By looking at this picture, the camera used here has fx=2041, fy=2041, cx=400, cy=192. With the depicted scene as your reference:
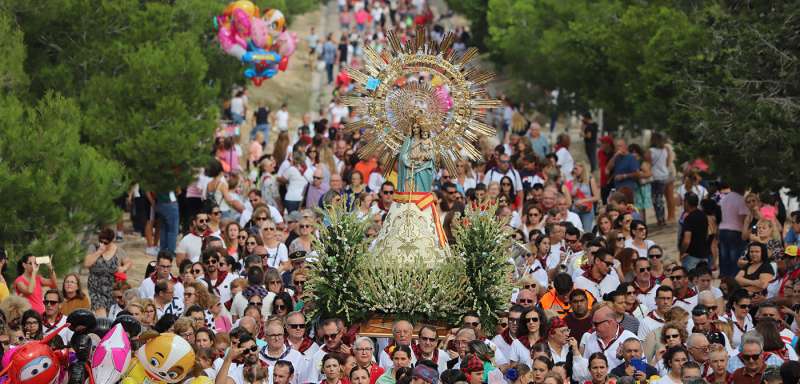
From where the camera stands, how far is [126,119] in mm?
Result: 27469

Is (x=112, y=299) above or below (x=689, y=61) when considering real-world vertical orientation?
below

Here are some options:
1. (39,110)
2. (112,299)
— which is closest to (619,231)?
(112,299)

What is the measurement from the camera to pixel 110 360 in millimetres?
15453

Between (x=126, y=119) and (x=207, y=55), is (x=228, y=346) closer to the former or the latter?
(x=126, y=119)

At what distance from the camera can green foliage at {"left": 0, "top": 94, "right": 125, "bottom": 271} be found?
22031 millimetres

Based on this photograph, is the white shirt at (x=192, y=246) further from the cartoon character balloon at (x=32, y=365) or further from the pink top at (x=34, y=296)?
the cartoon character balloon at (x=32, y=365)

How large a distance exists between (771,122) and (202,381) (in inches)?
394

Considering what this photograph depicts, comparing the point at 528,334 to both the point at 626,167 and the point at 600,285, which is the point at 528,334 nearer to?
the point at 600,285

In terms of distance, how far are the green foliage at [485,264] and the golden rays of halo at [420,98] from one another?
929 mm

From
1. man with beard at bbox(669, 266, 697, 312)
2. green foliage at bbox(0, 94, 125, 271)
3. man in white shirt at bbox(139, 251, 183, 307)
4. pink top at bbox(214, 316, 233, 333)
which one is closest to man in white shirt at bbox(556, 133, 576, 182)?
green foliage at bbox(0, 94, 125, 271)

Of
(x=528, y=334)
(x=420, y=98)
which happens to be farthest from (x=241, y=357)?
(x=420, y=98)

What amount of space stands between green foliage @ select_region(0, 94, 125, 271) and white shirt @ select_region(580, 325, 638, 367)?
749 centimetres

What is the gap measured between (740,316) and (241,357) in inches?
184

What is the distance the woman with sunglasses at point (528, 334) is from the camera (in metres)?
17.0
